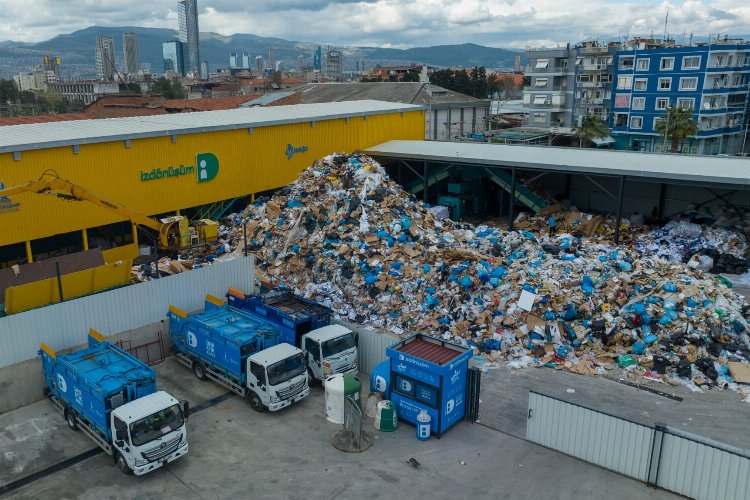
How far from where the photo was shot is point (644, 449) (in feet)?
38.3

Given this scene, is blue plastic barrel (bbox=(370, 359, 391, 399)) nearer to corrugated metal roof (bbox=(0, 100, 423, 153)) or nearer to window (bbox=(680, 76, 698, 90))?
corrugated metal roof (bbox=(0, 100, 423, 153))

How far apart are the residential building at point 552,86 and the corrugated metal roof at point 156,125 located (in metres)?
37.8

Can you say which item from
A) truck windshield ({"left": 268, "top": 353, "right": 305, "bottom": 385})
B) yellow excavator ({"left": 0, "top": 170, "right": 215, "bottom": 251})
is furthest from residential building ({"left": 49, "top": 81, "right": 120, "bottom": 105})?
truck windshield ({"left": 268, "top": 353, "right": 305, "bottom": 385})

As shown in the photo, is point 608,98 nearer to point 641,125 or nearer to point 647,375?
point 641,125

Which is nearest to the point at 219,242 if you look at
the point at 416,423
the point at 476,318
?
the point at 476,318

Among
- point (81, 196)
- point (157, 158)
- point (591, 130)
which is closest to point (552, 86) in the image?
point (591, 130)

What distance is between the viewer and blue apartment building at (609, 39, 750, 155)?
55.7 metres

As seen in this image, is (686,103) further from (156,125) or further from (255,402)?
(255,402)

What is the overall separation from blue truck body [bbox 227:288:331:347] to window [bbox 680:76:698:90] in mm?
52721

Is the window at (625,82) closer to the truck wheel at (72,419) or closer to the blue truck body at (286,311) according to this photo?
the blue truck body at (286,311)

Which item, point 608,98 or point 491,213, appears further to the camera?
point 608,98

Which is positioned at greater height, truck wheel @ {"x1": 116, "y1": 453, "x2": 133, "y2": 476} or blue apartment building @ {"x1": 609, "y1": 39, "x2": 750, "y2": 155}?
blue apartment building @ {"x1": 609, "y1": 39, "x2": 750, "y2": 155}

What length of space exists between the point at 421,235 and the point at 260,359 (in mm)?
10336

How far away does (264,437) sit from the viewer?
44.3ft
